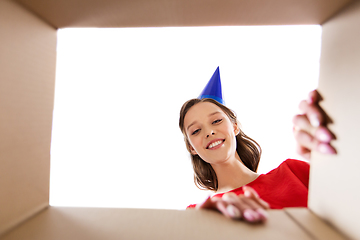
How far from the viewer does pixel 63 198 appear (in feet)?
6.59

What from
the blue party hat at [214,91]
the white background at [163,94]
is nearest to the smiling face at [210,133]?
the blue party hat at [214,91]

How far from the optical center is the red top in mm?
1112

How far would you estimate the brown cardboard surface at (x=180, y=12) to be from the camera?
12.3 inches

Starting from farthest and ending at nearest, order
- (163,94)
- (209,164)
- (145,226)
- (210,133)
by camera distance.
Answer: (163,94) → (209,164) → (210,133) → (145,226)

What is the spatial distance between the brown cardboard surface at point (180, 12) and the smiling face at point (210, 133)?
3.69ft

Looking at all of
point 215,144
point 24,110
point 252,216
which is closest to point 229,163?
point 215,144

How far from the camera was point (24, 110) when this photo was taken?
0.33 metres

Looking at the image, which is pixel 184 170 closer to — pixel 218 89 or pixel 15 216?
pixel 218 89

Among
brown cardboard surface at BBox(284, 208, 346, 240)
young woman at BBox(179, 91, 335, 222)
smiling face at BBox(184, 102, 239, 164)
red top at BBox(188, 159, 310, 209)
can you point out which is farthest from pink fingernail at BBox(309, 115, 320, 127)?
smiling face at BBox(184, 102, 239, 164)

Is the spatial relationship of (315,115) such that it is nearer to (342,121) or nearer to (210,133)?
(342,121)

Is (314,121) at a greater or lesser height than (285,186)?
greater

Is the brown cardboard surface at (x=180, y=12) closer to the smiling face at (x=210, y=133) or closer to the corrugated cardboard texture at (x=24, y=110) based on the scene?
the corrugated cardboard texture at (x=24, y=110)

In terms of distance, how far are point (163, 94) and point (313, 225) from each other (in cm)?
224

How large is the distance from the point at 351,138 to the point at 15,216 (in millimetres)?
399
